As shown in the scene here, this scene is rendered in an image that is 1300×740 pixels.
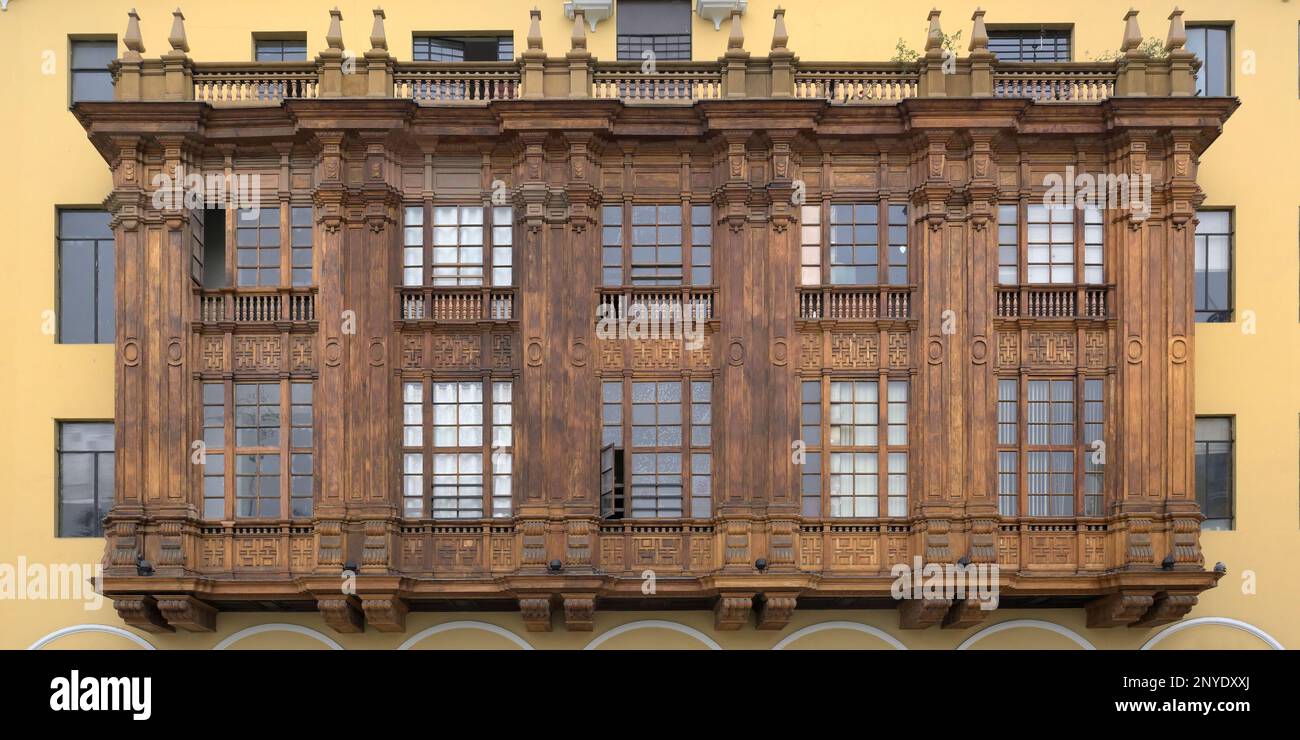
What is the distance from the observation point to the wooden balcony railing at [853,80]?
26703mm

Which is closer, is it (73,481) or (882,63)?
(882,63)

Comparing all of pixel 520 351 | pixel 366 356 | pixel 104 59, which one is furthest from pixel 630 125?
pixel 104 59

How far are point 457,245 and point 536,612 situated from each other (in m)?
6.28

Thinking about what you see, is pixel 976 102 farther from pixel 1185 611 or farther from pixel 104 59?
pixel 104 59

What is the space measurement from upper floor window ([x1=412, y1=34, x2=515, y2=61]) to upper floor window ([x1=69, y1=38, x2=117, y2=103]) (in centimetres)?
575

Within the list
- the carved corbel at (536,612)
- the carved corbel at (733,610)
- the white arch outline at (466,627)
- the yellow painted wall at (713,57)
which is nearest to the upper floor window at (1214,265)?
the yellow painted wall at (713,57)

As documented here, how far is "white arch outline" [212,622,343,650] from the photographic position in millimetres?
26938

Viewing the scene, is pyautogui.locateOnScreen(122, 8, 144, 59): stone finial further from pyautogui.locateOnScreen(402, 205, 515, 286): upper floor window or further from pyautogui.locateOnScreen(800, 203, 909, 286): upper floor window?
pyautogui.locateOnScreen(800, 203, 909, 286): upper floor window

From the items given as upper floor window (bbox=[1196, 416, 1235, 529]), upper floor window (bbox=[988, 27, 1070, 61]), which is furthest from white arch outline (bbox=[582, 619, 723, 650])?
upper floor window (bbox=[988, 27, 1070, 61])

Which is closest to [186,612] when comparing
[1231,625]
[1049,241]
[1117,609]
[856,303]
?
[856,303]

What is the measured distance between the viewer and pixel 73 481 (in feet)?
93.8

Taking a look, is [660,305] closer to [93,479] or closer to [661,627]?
[661,627]

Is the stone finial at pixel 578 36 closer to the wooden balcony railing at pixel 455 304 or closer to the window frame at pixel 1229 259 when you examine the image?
the wooden balcony railing at pixel 455 304

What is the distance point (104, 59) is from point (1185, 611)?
2154 cm
